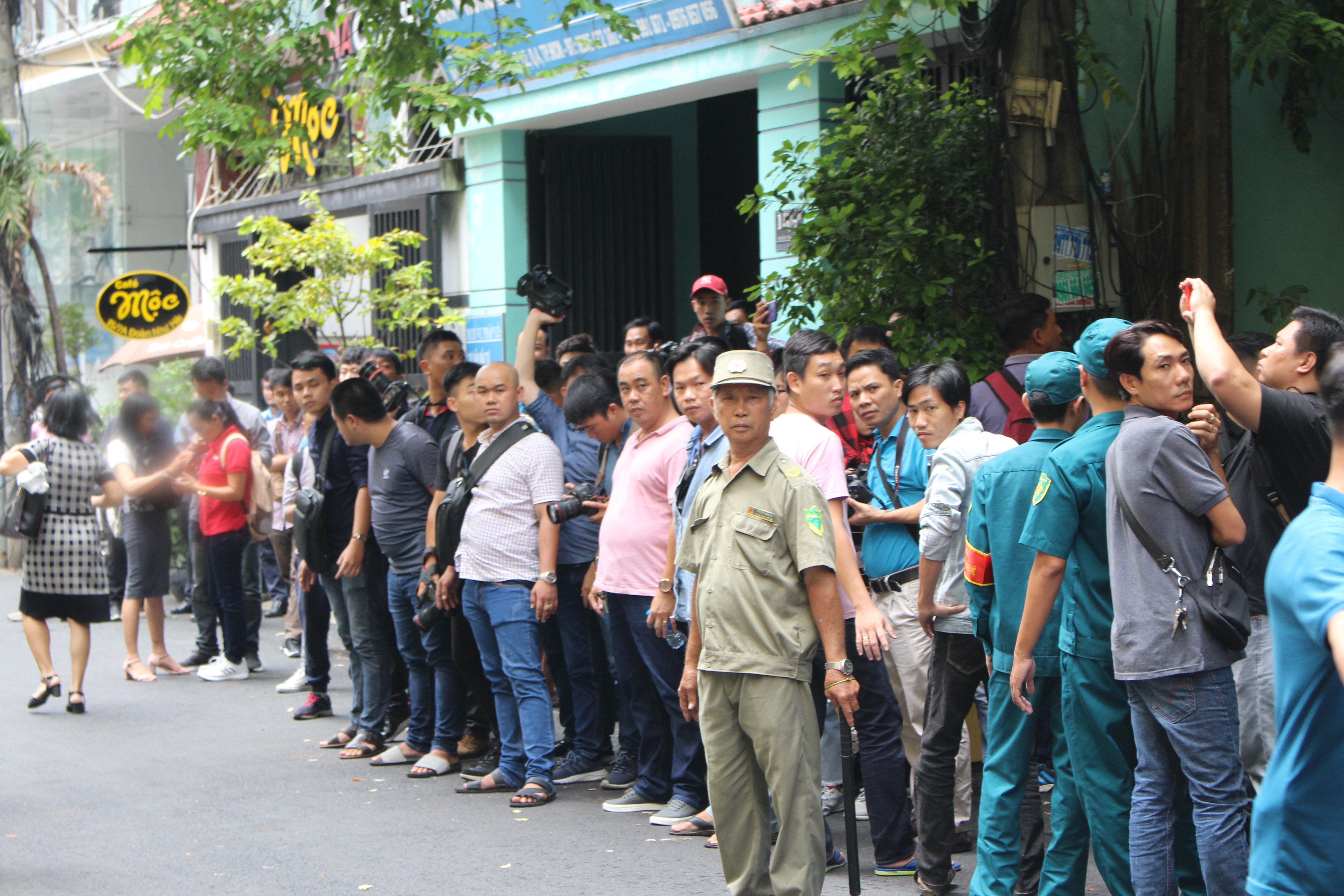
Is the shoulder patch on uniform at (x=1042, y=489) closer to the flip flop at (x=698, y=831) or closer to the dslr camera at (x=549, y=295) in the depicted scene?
the flip flop at (x=698, y=831)

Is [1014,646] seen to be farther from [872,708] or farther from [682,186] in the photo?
[682,186]

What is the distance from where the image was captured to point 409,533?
279 inches

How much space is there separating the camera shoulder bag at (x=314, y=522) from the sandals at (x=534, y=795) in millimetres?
1967

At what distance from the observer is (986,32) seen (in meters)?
7.42

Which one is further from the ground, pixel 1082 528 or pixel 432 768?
pixel 1082 528

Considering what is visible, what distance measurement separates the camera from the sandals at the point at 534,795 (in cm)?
633

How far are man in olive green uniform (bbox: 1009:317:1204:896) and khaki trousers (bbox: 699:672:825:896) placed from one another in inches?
29.7

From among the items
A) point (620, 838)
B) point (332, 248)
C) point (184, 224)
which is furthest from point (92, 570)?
point (184, 224)

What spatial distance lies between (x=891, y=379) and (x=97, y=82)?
59.3 feet

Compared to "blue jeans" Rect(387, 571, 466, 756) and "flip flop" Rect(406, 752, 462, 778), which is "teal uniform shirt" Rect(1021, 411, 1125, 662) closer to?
"blue jeans" Rect(387, 571, 466, 756)

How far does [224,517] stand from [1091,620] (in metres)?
7.25

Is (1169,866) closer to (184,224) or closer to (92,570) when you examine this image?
(92,570)

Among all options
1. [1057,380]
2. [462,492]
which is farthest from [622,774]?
[1057,380]

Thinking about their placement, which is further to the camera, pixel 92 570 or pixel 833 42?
pixel 92 570
